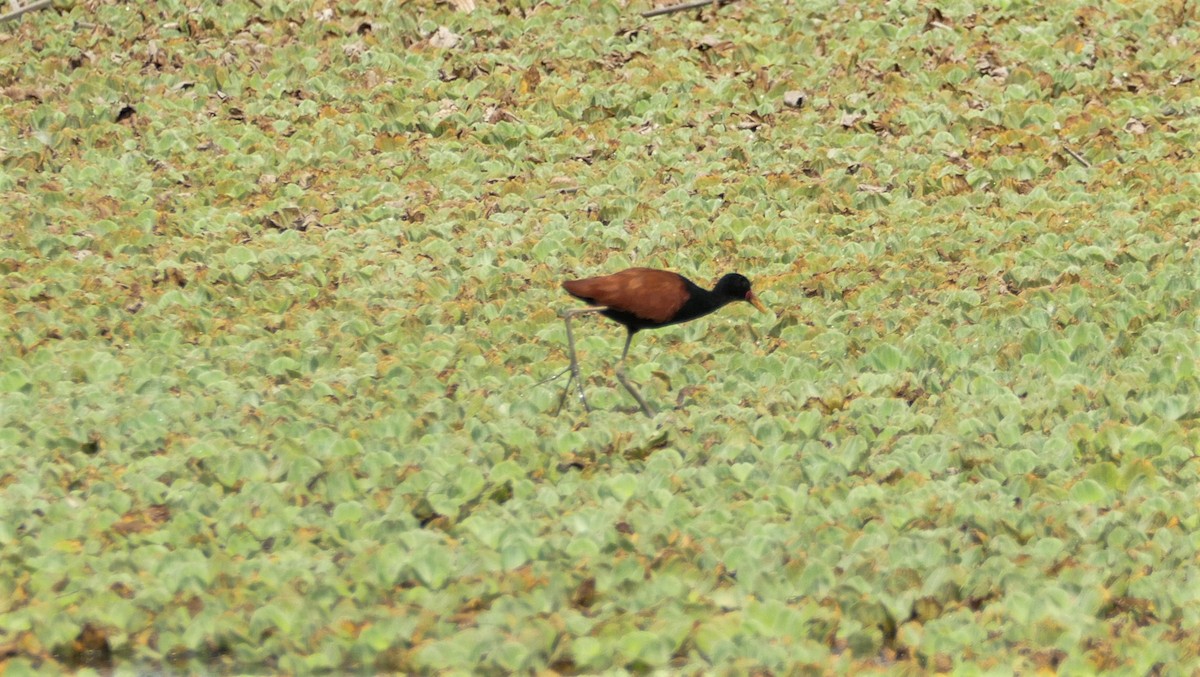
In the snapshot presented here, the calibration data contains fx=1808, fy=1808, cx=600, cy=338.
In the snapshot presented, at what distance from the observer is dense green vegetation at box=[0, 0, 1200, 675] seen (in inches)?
217

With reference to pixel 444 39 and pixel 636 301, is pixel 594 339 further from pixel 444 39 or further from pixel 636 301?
pixel 444 39

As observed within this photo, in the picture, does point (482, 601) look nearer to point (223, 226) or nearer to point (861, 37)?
point (223, 226)

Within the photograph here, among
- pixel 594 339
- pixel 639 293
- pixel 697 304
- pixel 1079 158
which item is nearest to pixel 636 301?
pixel 639 293

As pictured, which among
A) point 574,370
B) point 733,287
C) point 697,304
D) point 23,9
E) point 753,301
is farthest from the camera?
point 23,9

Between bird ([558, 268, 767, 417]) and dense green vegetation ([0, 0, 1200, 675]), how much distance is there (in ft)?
0.49

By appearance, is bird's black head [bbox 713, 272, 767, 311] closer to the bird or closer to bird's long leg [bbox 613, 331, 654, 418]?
the bird

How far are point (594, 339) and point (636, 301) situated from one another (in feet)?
2.34

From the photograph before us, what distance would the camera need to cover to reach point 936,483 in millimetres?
6359

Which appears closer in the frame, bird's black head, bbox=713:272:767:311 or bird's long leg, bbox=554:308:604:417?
bird's long leg, bbox=554:308:604:417

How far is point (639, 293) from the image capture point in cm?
726

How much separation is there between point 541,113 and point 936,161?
2559 mm

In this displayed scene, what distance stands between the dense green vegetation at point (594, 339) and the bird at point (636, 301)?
0.15 m

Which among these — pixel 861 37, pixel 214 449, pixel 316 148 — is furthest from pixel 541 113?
pixel 214 449

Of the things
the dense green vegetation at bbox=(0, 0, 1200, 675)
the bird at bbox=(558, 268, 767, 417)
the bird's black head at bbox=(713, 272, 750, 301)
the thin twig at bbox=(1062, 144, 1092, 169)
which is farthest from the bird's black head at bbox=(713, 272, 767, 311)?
the thin twig at bbox=(1062, 144, 1092, 169)
